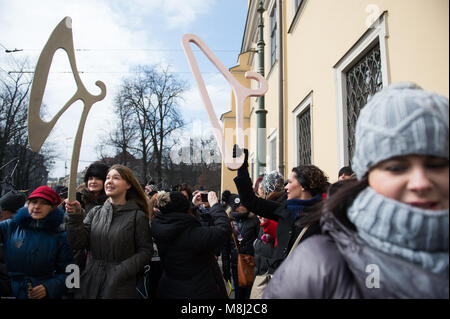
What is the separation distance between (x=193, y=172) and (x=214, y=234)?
1982cm

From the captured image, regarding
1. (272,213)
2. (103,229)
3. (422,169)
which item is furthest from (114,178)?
(422,169)

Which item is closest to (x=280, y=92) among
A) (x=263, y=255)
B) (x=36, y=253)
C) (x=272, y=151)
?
(x=272, y=151)

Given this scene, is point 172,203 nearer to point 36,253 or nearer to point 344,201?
point 36,253

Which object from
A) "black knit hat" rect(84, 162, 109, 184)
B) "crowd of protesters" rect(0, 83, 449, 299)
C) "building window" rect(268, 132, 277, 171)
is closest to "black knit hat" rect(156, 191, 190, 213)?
"crowd of protesters" rect(0, 83, 449, 299)

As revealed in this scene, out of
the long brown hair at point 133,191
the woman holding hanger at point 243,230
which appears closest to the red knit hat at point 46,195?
the long brown hair at point 133,191

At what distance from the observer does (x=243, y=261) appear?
3.68 m

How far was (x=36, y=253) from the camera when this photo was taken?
2.08 meters

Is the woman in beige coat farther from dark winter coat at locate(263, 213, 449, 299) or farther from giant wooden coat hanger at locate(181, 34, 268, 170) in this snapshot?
dark winter coat at locate(263, 213, 449, 299)

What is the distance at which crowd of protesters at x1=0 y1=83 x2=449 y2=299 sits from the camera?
981 mm

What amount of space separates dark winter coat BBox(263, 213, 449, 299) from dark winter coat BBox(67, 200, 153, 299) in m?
1.44

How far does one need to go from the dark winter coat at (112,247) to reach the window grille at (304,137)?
165 inches

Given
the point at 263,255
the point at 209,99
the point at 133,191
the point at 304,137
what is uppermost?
the point at 304,137

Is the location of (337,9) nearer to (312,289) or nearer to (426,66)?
(426,66)

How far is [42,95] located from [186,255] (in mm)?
1623
